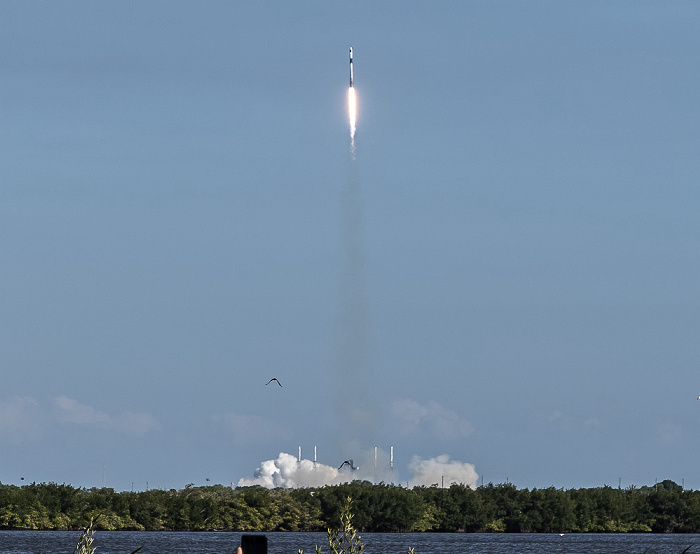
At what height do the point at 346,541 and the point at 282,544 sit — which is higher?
the point at 282,544

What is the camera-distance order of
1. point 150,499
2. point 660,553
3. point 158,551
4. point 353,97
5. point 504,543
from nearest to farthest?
point 353,97
point 158,551
point 660,553
point 504,543
point 150,499

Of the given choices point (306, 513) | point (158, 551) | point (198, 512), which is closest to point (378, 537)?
point (306, 513)

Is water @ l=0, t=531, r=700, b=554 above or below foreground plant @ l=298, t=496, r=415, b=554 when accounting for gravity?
above

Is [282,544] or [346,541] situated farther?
[282,544]

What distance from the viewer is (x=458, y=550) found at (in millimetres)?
151875

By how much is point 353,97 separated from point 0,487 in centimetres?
11390

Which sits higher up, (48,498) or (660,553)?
(48,498)

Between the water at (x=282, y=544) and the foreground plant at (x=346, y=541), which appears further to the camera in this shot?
the water at (x=282, y=544)

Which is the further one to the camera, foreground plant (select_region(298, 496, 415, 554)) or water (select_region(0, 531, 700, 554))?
water (select_region(0, 531, 700, 554))

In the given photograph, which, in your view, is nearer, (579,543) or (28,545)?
(28,545)

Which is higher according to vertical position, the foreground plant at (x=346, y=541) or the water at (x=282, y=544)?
the water at (x=282, y=544)

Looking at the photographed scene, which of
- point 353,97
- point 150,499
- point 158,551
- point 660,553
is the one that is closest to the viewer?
point 353,97

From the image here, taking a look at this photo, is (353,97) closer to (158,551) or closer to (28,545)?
(158,551)

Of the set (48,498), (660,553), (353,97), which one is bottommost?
(660,553)
